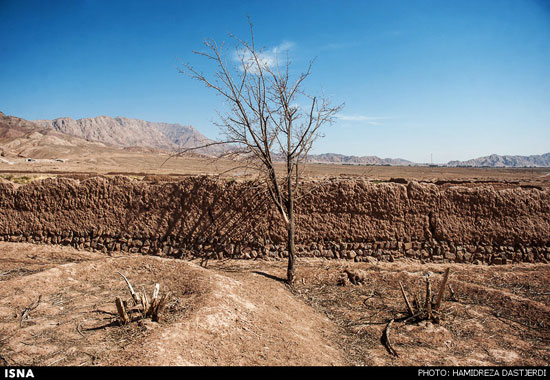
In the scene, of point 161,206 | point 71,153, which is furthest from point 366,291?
point 71,153

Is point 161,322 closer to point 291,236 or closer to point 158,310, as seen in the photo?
point 158,310

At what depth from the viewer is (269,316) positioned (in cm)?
501

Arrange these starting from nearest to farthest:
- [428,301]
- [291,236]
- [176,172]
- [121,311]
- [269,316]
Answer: [121,311] → [269,316] → [428,301] → [291,236] → [176,172]

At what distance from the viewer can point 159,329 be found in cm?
413

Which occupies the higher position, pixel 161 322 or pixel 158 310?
pixel 158 310

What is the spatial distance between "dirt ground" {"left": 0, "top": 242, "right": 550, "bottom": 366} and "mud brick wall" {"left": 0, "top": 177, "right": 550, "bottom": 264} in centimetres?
41

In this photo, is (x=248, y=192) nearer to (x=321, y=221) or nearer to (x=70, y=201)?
(x=321, y=221)

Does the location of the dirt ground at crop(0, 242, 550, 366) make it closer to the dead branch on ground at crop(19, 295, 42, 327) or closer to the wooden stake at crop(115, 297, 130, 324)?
the dead branch on ground at crop(19, 295, 42, 327)

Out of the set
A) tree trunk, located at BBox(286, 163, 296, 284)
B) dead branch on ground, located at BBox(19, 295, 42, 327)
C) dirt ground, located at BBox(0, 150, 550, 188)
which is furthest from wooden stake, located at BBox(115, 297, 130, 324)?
dirt ground, located at BBox(0, 150, 550, 188)

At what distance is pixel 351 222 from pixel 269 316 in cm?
362

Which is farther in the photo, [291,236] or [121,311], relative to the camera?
[291,236]

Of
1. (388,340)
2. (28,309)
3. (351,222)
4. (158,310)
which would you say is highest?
(351,222)

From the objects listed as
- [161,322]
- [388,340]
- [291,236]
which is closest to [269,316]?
A: [161,322]
